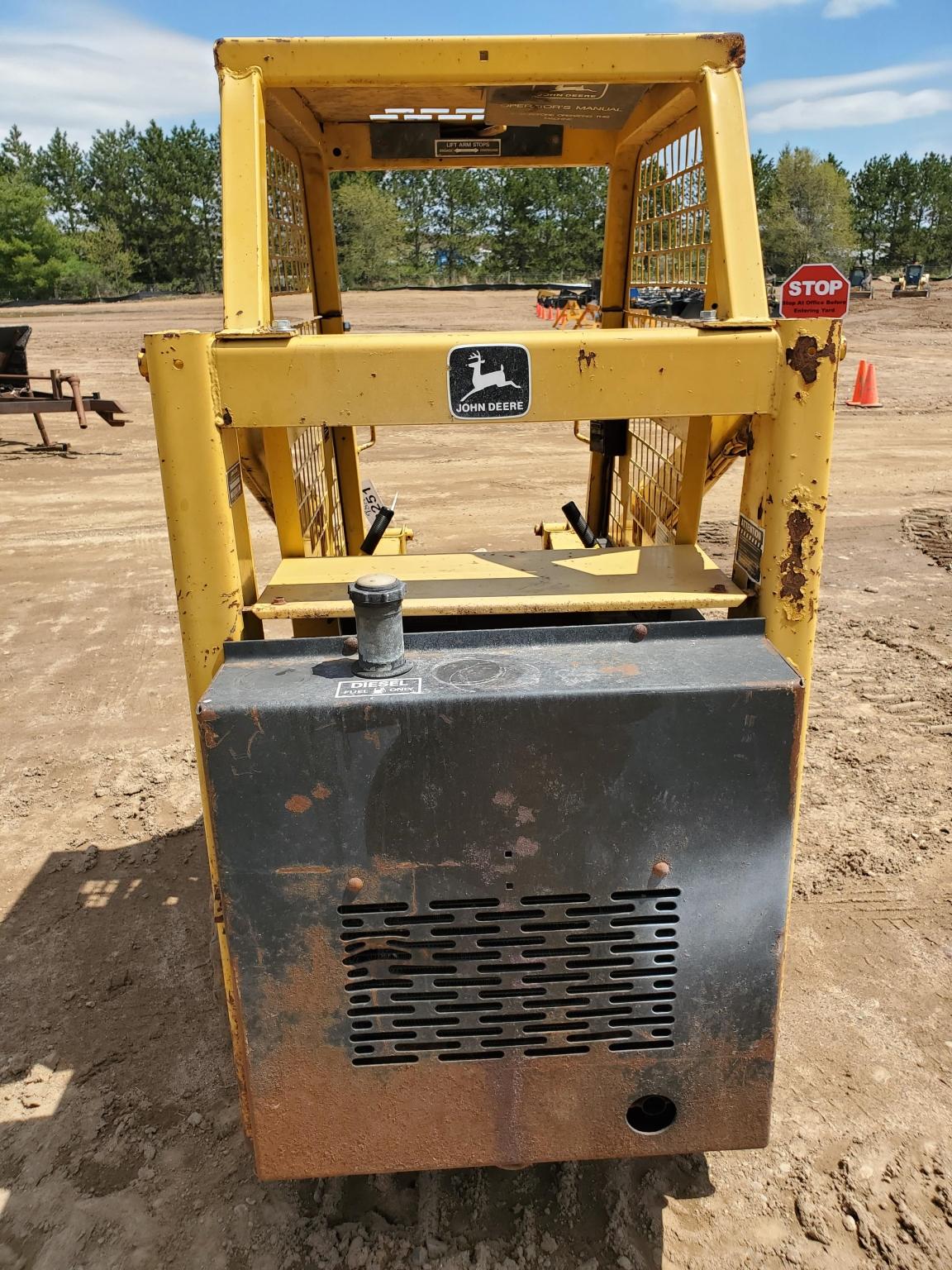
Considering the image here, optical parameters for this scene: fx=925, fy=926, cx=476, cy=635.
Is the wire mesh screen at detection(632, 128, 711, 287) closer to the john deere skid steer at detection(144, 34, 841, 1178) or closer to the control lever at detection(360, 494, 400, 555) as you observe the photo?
the john deere skid steer at detection(144, 34, 841, 1178)

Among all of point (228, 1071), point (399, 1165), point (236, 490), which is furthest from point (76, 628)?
point (399, 1165)

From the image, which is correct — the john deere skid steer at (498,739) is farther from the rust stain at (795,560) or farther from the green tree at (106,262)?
the green tree at (106,262)

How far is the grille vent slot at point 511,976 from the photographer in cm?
186

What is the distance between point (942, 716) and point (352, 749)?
4.18 meters

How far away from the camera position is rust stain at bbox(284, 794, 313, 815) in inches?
68.9

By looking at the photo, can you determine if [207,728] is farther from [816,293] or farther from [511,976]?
[816,293]

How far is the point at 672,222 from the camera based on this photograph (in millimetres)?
2955

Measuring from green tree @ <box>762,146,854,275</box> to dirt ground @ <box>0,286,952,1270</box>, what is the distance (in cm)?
5059

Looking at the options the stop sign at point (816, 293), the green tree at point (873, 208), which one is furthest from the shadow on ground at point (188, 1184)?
the green tree at point (873, 208)

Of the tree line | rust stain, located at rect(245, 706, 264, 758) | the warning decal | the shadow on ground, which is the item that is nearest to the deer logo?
rust stain, located at rect(245, 706, 264, 758)

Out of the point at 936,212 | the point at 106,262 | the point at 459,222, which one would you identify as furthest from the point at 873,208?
the point at 106,262

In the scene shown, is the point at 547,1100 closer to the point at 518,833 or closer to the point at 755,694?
the point at 518,833

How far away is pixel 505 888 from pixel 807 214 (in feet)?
216

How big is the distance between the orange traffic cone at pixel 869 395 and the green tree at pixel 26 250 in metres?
49.6
